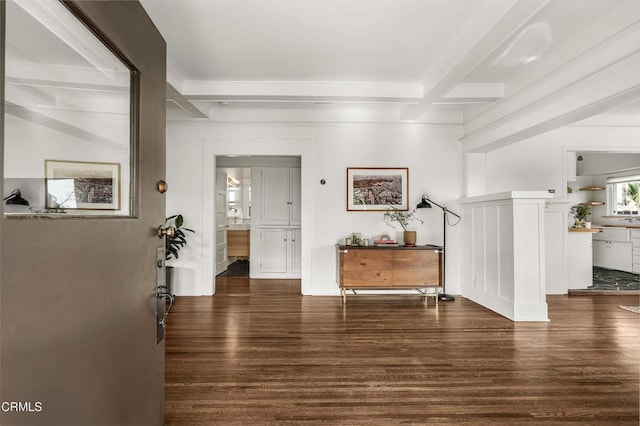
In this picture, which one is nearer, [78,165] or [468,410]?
[78,165]

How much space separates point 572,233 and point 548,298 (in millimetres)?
1207

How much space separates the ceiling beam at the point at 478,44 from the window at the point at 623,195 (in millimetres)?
6065

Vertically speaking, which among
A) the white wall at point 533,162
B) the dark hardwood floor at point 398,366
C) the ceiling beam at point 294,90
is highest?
the ceiling beam at point 294,90

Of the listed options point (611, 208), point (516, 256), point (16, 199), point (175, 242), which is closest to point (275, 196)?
point (175, 242)

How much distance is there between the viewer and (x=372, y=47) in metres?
3.10

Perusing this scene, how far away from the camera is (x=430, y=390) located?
208 cm

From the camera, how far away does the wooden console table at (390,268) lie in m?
4.18

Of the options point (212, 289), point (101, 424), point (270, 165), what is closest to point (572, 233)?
point (270, 165)

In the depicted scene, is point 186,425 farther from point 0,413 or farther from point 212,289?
point 212,289

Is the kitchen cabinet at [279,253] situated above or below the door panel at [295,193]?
below

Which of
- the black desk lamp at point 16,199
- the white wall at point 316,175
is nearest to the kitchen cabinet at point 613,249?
the white wall at point 316,175

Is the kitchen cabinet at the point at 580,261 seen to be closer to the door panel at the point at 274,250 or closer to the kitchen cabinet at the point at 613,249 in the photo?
the kitchen cabinet at the point at 613,249

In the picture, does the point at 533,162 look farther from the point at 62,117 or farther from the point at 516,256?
the point at 62,117

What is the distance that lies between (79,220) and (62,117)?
0.25 metres
